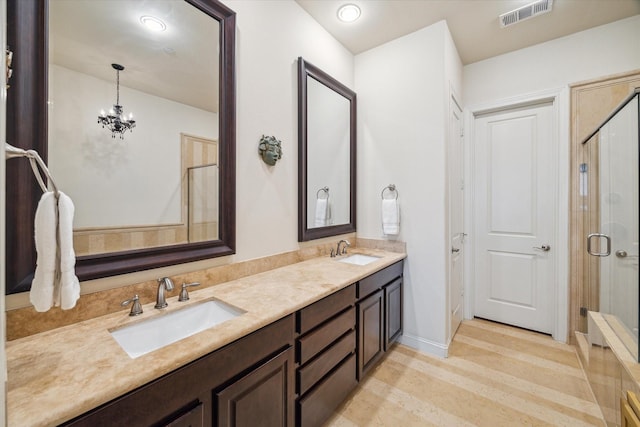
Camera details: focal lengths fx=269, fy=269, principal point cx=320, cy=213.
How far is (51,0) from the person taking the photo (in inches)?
40.0

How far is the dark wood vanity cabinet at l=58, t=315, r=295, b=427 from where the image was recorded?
0.75 meters

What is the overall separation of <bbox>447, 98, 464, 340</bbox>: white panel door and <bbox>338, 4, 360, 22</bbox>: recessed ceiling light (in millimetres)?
1114

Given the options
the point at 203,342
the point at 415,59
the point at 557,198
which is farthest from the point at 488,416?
the point at 415,59

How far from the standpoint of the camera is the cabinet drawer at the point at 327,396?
4.38ft

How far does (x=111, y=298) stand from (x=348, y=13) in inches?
96.9

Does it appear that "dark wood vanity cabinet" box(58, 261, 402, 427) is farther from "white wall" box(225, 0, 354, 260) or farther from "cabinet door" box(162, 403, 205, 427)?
"white wall" box(225, 0, 354, 260)

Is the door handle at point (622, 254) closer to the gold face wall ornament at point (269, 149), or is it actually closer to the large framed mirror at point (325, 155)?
the large framed mirror at point (325, 155)

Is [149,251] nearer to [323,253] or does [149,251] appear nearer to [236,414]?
[236,414]

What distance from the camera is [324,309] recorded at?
146 cm

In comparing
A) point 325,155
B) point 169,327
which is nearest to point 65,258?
point 169,327

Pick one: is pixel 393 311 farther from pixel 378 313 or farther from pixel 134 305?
pixel 134 305

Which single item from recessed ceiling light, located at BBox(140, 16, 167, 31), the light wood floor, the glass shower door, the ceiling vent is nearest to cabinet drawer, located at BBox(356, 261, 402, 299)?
the light wood floor

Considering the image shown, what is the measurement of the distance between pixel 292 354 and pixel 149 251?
822 millimetres

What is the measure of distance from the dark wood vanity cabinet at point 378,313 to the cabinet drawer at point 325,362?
133mm
